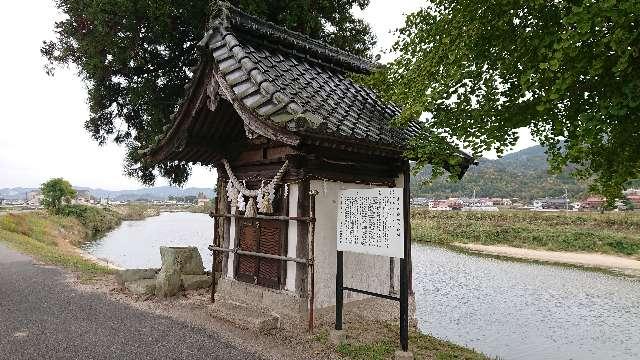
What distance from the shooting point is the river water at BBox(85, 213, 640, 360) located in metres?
12.4

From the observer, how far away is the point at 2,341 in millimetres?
6590

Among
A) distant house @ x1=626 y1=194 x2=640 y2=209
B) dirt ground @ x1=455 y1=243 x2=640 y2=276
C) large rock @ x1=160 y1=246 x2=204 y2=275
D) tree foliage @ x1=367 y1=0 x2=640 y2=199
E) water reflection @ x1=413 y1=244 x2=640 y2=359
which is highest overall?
tree foliage @ x1=367 y1=0 x2=640 y2=199

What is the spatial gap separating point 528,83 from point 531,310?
50.9 feet

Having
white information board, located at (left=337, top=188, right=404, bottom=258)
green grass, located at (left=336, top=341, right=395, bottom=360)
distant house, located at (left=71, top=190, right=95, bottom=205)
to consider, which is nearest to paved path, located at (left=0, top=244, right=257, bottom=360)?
green grass, located at (left=336, top=341, right=395, bottom=360)

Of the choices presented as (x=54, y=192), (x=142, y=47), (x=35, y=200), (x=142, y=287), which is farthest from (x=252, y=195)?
(x=35, y=200)

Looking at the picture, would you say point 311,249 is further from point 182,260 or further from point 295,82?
point 182,260

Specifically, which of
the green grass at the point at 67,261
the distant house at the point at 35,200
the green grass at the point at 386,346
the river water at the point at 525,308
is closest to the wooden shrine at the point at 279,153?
the green grass at the point at 386,346

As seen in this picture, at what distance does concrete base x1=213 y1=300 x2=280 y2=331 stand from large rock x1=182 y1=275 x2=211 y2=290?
2.29 metres

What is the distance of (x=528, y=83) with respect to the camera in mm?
4871

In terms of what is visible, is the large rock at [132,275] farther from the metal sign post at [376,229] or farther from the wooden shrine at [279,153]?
the metal sign post at [376,229]


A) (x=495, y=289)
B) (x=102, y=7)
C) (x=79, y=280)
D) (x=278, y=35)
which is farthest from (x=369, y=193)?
(x=495, y=289)

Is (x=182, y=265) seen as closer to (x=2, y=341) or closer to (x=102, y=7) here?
(x=2, y=341)

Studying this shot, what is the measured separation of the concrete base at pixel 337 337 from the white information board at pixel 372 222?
1.40 metres

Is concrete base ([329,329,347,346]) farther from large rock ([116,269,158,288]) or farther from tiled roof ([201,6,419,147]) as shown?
large rock ([116,269,158,288])
